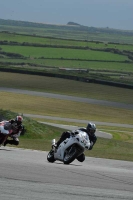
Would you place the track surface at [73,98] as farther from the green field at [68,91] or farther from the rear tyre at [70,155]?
the rear tyre at [70,155]

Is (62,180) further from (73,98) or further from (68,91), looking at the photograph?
(68,91)

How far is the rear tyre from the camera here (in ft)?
51.8

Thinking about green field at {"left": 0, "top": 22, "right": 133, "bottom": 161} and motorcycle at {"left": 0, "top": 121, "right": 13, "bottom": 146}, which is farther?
green field at {"left": 0, "top": 22, "right": 133, "bottom": 161}

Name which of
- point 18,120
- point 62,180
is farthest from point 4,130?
point 62,180

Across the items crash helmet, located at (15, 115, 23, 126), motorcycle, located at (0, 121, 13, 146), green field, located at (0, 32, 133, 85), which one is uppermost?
crash helmet, located at (15, 115, 23, 126)

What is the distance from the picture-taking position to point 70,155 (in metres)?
15.9

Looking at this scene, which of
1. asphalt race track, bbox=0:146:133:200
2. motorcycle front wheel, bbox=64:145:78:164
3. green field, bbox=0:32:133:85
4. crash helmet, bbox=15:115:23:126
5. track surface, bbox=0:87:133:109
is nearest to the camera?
asphalt race track, bbox=0:146:133:200

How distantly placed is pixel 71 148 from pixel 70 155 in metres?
0.18

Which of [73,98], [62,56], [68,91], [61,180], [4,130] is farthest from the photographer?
[62,56]

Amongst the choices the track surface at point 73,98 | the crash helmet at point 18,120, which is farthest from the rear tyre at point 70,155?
the track surface at point 73,98

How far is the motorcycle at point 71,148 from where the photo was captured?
51.3ft

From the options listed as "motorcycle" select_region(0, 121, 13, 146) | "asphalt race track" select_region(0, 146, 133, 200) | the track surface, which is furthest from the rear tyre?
the track surface

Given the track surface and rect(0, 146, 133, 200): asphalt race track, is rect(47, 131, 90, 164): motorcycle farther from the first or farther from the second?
the track surface

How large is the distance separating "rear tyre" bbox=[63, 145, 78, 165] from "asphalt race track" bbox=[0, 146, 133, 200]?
197 millimetres
